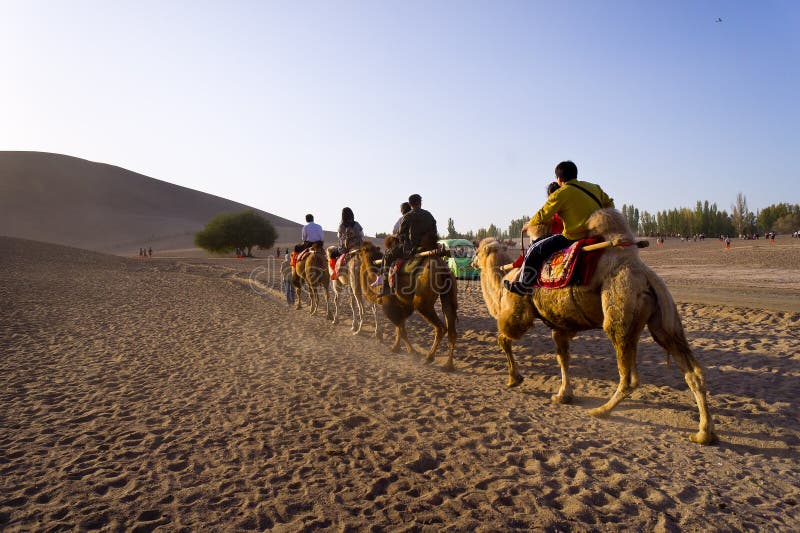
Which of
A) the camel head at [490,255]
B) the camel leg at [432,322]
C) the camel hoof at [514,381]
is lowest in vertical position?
the camel hoof at [514,381]

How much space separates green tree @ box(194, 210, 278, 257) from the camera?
223ft

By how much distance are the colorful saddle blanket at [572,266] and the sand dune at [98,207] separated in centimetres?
7295

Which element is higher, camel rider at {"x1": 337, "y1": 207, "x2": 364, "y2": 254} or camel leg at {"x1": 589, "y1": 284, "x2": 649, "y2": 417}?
camel rider at {"x1": 337, "y1": 207, "x2": 364, "y2": 254}

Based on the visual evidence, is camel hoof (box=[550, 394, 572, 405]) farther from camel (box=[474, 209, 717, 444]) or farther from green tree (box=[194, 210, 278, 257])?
green tree (box=[194, 210, 278, 257])

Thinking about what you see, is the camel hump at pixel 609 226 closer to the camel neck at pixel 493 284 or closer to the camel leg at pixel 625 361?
the camel leg at pixel 625 361

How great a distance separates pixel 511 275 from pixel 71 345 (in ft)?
29.2

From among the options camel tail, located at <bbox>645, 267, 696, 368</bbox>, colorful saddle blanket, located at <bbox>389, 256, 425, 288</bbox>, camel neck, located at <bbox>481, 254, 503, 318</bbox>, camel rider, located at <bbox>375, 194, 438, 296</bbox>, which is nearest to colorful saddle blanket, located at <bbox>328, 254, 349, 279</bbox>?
colorful saddle blanket, located at <bbox>389, 256, 425, 288</bbox>

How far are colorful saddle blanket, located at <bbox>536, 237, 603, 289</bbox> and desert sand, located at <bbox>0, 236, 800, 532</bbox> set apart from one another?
5.31 feet

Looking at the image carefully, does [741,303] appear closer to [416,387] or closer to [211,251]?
[416,387]

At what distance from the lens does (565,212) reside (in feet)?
16.3

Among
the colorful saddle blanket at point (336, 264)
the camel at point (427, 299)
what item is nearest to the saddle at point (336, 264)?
the colorful saddle blanket at point (336, 264)

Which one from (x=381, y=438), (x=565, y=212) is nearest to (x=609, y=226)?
(x=565, y=212)

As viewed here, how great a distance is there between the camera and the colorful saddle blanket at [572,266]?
4758 millimetres

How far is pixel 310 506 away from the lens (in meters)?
3.43
